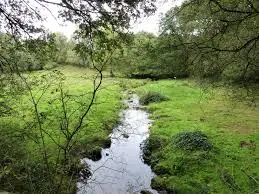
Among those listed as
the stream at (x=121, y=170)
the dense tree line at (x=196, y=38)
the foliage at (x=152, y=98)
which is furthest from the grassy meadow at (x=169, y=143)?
the foliage at (x=152, y=98)

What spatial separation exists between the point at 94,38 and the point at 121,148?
1047cm

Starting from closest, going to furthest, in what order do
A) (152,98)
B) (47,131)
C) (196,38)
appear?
(196,38)
(47,131)
(152,98)

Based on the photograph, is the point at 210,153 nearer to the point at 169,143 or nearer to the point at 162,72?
the point at 169,143

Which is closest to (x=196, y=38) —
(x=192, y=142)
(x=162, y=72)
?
(x=162, y=72)

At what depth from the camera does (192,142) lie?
1686cm

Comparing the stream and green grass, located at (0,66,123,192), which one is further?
the stream

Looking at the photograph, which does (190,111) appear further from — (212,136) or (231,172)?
(231,172)

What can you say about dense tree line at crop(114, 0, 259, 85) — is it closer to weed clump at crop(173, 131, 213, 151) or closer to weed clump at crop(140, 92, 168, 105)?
weed clump at crop(173, 131, 213, 151)

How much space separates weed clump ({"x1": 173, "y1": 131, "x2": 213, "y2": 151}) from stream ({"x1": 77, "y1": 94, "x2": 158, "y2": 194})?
1.98m

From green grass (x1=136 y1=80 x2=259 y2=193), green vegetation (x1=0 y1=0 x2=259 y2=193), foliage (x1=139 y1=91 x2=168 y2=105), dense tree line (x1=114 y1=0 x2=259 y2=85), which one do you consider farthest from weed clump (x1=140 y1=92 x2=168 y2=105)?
dense tree line (x1=114 y1=0 x2=259 y2=85)

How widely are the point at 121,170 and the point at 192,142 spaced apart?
363 centimetres

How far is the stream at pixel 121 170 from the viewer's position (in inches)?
548

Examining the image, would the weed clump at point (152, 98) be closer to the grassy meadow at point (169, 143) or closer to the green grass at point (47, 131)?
the green grass at point (47, 131)

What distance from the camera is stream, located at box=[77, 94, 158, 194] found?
45.7 ft
